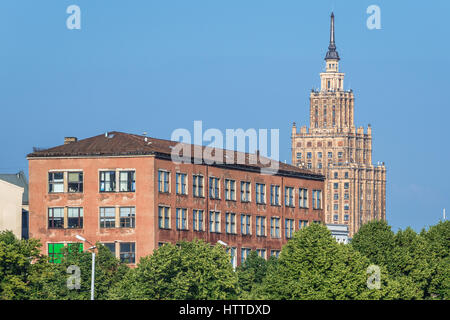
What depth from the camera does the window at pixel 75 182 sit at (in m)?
157

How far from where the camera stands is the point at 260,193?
17488 cm

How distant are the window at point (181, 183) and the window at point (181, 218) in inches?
79.8

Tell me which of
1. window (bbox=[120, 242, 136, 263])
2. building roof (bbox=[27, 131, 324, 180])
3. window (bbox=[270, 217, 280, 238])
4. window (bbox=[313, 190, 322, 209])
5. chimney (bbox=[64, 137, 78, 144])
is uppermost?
chimney (bbox=[64, 137, 78, 144])

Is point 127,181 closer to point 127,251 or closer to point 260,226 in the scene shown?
point 127,251

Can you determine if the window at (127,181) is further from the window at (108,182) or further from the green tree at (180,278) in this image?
the green tree at (180,278)

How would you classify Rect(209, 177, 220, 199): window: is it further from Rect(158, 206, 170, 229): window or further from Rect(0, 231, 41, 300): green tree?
Rect(0, 231, 41, 300): green tree

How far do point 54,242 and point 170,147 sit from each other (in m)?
18.4

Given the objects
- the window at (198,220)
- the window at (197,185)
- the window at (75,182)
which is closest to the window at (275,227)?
the window at (198,220)

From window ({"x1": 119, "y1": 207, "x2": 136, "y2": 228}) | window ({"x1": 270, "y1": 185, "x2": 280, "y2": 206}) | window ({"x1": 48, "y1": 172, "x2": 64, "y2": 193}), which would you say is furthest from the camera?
window ({"x1": 270, "y1": 185, "x2": 280, "y2": 206})

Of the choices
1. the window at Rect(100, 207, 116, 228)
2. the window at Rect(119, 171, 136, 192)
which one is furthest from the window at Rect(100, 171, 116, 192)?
the window at Rect(100, 207, 116, 228)

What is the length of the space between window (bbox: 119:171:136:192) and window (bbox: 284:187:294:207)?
29712 millimetres

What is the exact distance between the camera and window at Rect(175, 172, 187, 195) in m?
159

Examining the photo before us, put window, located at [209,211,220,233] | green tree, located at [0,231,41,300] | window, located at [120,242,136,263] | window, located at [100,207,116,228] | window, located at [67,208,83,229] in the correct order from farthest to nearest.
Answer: window, located at [209,211,220,233]
window, located at [67,208,83,229]
window, located at [100,207,116,228]
window, located at [120,242,136,263]
green tree, located at [0,231,41,300]

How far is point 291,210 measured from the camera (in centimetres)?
18025
